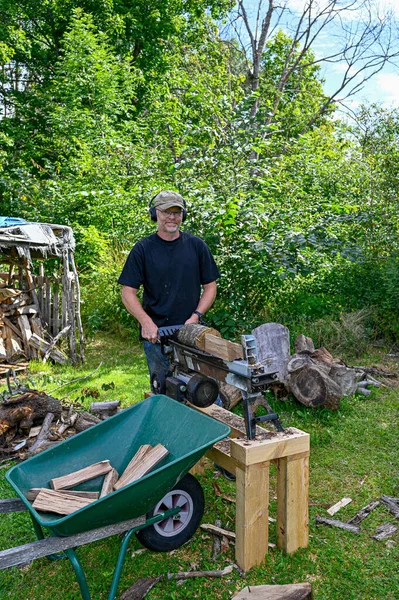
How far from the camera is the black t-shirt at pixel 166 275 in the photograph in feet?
11.8

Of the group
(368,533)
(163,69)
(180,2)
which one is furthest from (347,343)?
(180,2)

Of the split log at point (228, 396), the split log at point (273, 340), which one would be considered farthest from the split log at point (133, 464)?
the split log at point (273, 340)

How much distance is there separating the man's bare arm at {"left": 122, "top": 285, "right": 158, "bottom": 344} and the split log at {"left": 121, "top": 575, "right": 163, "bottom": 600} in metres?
1.40

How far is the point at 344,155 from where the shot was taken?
11.4 metres

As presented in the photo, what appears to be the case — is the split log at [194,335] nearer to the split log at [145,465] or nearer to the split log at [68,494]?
the split log at [145,465]

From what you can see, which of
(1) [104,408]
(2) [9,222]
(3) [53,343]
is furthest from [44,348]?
(1) [104,408]

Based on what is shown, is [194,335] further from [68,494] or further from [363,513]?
[363,513]

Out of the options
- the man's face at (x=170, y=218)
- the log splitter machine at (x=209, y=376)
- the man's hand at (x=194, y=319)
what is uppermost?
the man's face at (x=170, y=218)

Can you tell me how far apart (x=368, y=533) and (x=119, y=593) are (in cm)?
158

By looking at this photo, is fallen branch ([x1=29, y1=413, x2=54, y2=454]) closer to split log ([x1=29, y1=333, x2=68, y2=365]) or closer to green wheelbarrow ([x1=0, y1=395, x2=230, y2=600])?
green wheelbarrow ([x1=0, y1=395, x2=230, y2=600])

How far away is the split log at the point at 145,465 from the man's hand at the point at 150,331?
0.77m

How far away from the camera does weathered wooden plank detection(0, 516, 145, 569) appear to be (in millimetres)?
1964

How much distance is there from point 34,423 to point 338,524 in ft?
9.43

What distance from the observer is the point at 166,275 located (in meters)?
3.62
